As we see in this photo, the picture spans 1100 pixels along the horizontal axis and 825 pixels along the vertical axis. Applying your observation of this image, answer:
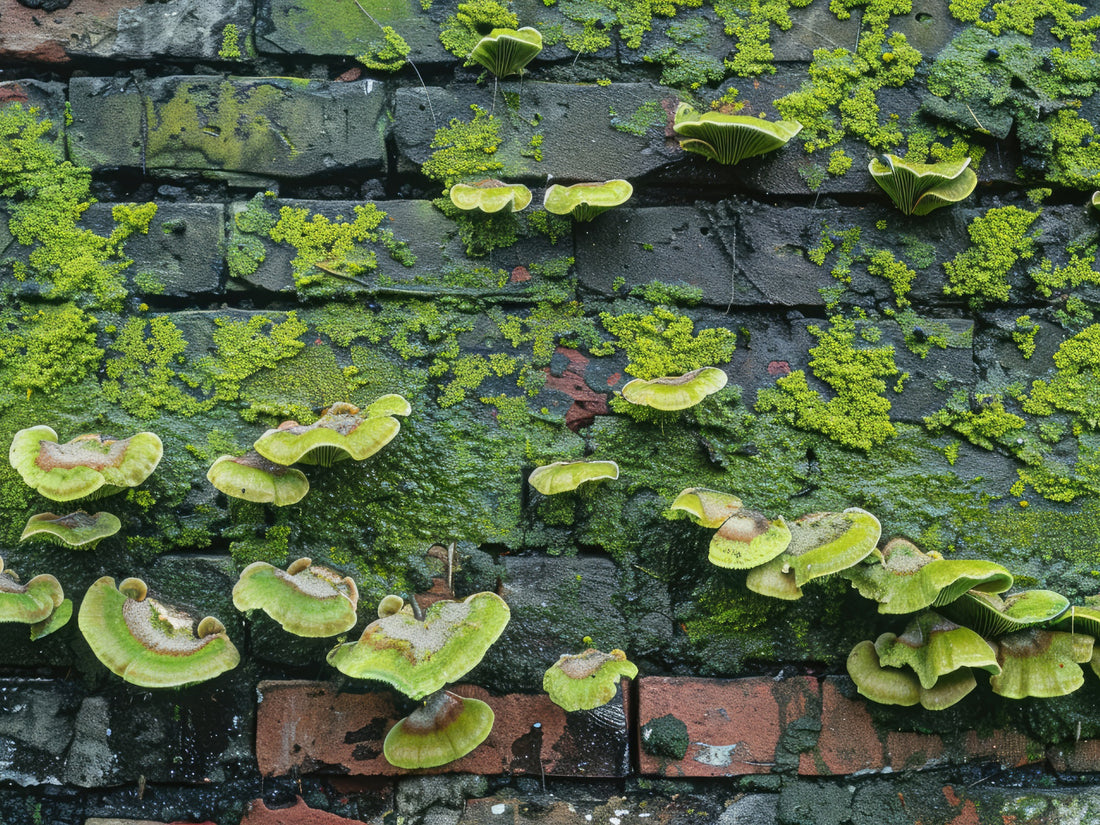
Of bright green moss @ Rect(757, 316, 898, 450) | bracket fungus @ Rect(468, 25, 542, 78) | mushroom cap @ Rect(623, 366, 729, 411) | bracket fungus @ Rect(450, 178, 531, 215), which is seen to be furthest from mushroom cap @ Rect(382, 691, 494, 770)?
bracket fungus @ Rect(468, 25, 542, 78)

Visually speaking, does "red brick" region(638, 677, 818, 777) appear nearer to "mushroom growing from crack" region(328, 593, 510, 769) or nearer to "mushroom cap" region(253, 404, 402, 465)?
"mushroom growing from crack" region(328, 593, 510, 769)

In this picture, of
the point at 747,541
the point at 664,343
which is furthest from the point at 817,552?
the point at 664,343

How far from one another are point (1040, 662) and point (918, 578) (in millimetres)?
451

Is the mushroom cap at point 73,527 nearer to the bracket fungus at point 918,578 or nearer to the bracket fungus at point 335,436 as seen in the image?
the bracket fungus at point 335,436

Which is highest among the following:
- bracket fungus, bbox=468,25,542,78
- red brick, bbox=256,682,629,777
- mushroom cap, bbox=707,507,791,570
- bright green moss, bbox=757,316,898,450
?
bracket fungus, bbox=468,25,542,78

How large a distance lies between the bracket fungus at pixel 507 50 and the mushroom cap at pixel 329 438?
1.16 m

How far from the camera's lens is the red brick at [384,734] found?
1.94m

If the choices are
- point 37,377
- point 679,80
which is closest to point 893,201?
point 679,80

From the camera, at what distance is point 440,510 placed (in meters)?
2.07

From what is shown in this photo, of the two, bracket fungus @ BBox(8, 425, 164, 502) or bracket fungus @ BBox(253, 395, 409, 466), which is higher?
bracket fungus @ BBox(253, 395, 409, 466)

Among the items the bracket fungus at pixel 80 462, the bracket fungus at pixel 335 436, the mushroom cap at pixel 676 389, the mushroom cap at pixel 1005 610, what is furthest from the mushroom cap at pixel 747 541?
the bracket fungus at pixel 80 462

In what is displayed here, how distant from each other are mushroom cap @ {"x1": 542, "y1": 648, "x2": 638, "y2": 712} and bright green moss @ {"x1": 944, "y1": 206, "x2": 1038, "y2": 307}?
1.56 meters

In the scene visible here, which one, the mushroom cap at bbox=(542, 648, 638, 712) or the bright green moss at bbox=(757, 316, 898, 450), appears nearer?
the mushroom cap at bbox=(542, 648, 638, 712)

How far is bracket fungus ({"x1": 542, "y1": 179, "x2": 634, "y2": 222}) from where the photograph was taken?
199 centimetres
